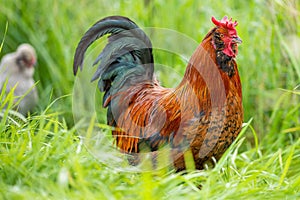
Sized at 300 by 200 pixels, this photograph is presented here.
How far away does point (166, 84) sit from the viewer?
4793 mm

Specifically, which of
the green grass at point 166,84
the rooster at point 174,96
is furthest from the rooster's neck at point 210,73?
the green grass at point 166,84

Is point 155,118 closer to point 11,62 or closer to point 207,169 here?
point 207,169

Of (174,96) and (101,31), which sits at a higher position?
(101,31)

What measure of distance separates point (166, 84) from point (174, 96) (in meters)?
1.65

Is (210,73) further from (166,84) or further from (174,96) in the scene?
(166,84)

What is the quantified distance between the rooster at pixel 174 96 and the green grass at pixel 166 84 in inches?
6.7

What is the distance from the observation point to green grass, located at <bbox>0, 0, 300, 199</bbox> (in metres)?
2.65

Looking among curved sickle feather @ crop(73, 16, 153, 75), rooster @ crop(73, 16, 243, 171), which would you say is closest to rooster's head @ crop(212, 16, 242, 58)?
rooster @ crop(73, 16, 243, 171)

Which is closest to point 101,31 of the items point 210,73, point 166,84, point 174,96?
point 174,96

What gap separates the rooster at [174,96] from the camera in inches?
117

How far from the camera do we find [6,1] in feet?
17.8

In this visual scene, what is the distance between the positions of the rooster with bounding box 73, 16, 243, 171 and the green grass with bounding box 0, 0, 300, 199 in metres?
0.17

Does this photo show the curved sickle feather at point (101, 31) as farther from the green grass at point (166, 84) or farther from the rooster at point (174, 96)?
the green grass at point (166, 84)

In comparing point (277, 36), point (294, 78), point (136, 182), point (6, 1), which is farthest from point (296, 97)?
point (6, 1)
